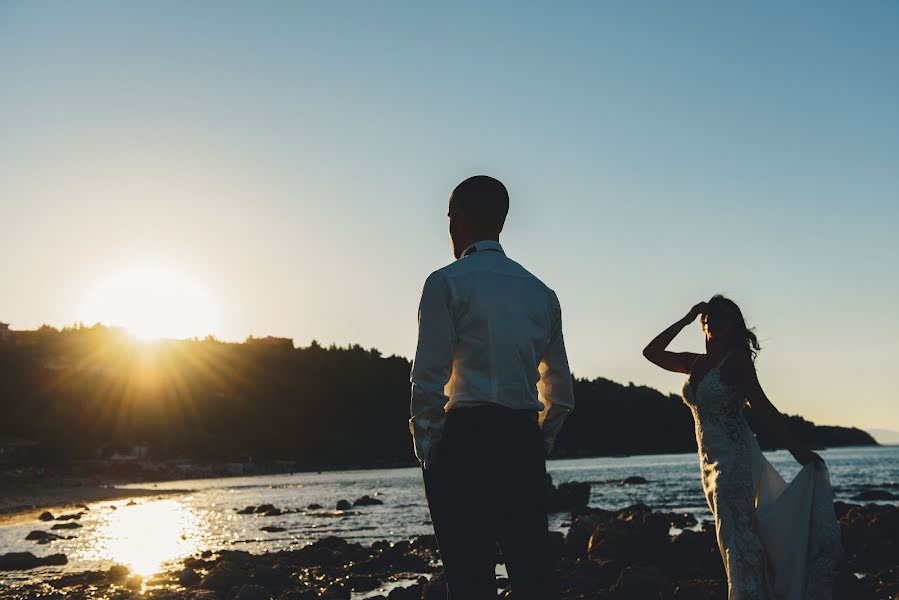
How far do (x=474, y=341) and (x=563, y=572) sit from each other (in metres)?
12.8

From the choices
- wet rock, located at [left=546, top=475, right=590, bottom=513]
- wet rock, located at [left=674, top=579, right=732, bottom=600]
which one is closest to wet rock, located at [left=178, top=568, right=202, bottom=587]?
wet rock, located at [left=674, top=579, right=732, bottom=600]

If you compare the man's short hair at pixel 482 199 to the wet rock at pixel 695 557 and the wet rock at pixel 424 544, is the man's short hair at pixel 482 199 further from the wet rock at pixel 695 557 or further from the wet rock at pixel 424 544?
the wet rock at pixel 424 544

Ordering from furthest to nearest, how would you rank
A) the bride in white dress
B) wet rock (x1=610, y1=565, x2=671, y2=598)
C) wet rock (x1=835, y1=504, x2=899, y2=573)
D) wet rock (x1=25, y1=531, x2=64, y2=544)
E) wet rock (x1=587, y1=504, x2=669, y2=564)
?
wet rock (x1=25, y1=531, x2=64, y2=544), wet rock (x1=587, y1=504, x2=669, y2=564), wet rock (x1=835, y1=504, x2=899, y2=573), wet rock (x1=610, y1=565, x2=671, y2=598), the bride in white dress

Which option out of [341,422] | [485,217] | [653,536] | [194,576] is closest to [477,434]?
[485,217]

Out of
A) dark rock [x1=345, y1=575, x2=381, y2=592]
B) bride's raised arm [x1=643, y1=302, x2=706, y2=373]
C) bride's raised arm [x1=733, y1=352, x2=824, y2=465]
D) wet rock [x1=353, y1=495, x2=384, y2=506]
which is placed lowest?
wet rock [x1=353, y1=495, x2=384, y2=506]

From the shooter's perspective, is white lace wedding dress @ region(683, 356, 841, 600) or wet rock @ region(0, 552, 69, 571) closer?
white lace wedding dress @ region(683, 356, 841, 600)

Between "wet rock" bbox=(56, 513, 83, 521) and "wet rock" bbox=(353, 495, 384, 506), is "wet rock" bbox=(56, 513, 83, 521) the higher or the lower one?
the higher one

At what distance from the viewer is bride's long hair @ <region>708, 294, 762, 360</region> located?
6.18m

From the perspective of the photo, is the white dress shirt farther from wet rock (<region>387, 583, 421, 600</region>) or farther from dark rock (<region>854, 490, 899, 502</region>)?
dark rock (<region>854, 490, 899, 502</region>)

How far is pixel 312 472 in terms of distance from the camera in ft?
368

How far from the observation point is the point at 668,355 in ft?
21.8

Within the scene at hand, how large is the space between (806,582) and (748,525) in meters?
0.51

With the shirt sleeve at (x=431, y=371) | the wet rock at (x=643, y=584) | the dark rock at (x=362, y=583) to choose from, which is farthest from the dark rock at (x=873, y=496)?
the shirt sleeve at (x=431, y=371)

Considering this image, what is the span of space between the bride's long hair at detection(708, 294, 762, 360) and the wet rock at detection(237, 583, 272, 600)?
30.2ft
